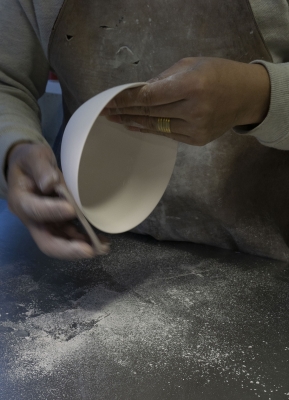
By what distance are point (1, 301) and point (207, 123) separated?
0.37 m

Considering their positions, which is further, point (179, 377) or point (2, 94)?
point (2, 94)

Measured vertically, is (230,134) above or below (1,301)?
above

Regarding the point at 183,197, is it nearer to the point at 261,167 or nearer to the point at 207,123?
the point at 261,167

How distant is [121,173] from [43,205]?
0.55 feet

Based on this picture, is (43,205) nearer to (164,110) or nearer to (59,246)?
(59,246)

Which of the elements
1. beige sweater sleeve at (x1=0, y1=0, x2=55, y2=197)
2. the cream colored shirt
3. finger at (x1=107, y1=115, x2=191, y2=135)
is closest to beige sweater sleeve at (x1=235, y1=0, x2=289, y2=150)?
the cream colored shirt

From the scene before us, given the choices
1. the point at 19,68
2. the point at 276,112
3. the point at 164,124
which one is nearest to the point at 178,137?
the point at 164,124

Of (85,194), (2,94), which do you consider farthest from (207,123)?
(2,94)

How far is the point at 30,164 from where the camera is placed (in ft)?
2.04

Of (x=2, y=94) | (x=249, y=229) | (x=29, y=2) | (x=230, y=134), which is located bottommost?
(x=249, y=229)

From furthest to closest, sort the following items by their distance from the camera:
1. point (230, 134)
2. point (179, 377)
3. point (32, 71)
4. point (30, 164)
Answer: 1. point (32, 71)
2. point (230, 134)
3. point (30, 164)
4. point (179, 377)

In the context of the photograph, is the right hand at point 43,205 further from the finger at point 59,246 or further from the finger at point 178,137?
the finger at point 178,137

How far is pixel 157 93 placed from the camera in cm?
56

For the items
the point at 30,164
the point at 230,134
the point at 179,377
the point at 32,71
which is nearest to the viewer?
the point at 179,377
